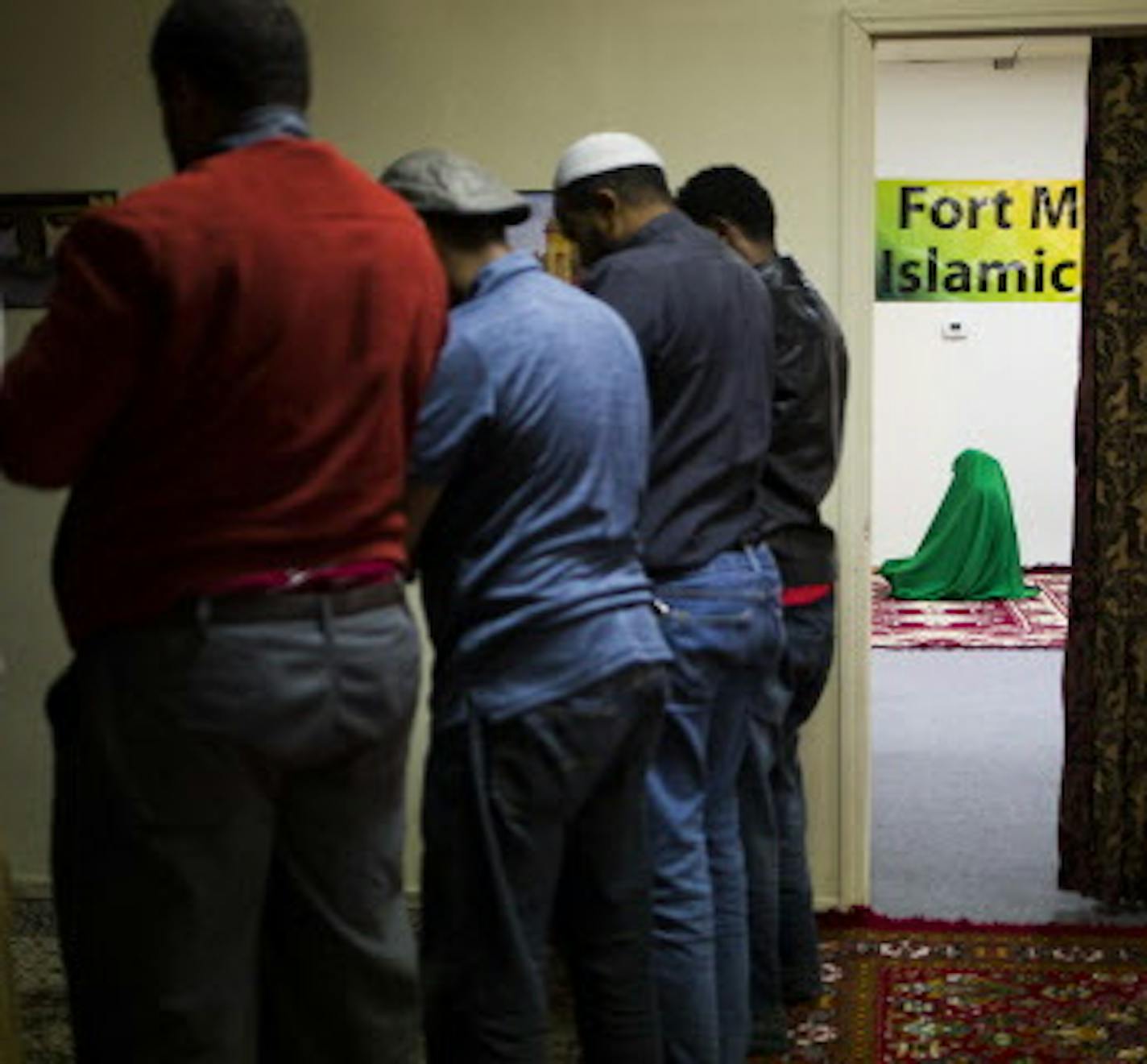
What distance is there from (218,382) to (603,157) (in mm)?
1049

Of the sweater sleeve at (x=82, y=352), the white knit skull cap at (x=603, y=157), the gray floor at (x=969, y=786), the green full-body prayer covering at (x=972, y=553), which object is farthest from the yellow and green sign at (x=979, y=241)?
the sweater sleeve at (x=82, y=352)

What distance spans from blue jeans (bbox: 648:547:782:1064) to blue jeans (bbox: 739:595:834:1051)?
0.24 meters

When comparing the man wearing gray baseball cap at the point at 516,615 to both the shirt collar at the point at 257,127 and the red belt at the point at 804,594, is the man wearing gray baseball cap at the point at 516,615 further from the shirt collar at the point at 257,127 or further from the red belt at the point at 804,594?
the red belt at the point at 804,594

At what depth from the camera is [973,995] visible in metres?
3.38

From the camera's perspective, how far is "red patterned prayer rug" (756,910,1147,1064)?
10.2 feet

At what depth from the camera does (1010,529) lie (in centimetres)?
867

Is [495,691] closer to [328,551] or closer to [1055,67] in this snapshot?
[328,551]

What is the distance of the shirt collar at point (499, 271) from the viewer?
206 cm

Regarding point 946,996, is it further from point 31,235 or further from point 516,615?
point 31,235

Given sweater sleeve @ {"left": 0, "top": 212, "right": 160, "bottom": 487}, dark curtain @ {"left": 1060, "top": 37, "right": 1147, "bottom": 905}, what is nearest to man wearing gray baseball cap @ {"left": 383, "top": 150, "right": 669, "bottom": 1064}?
sweater sleeve @ {"left": 0, "top": 212, "right": 160, "bottom": 487}

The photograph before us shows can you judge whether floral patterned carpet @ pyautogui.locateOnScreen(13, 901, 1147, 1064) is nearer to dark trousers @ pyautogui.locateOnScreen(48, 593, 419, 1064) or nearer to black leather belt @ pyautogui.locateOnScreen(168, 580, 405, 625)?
dark trousers @ pyautogui.locateOnScreen(48, 593, 419, 1064)

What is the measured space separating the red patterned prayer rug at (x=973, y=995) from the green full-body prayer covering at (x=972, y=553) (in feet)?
16.3

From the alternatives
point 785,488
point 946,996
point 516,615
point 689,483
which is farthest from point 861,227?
point 516,615

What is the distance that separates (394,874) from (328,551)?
0.38 metres
